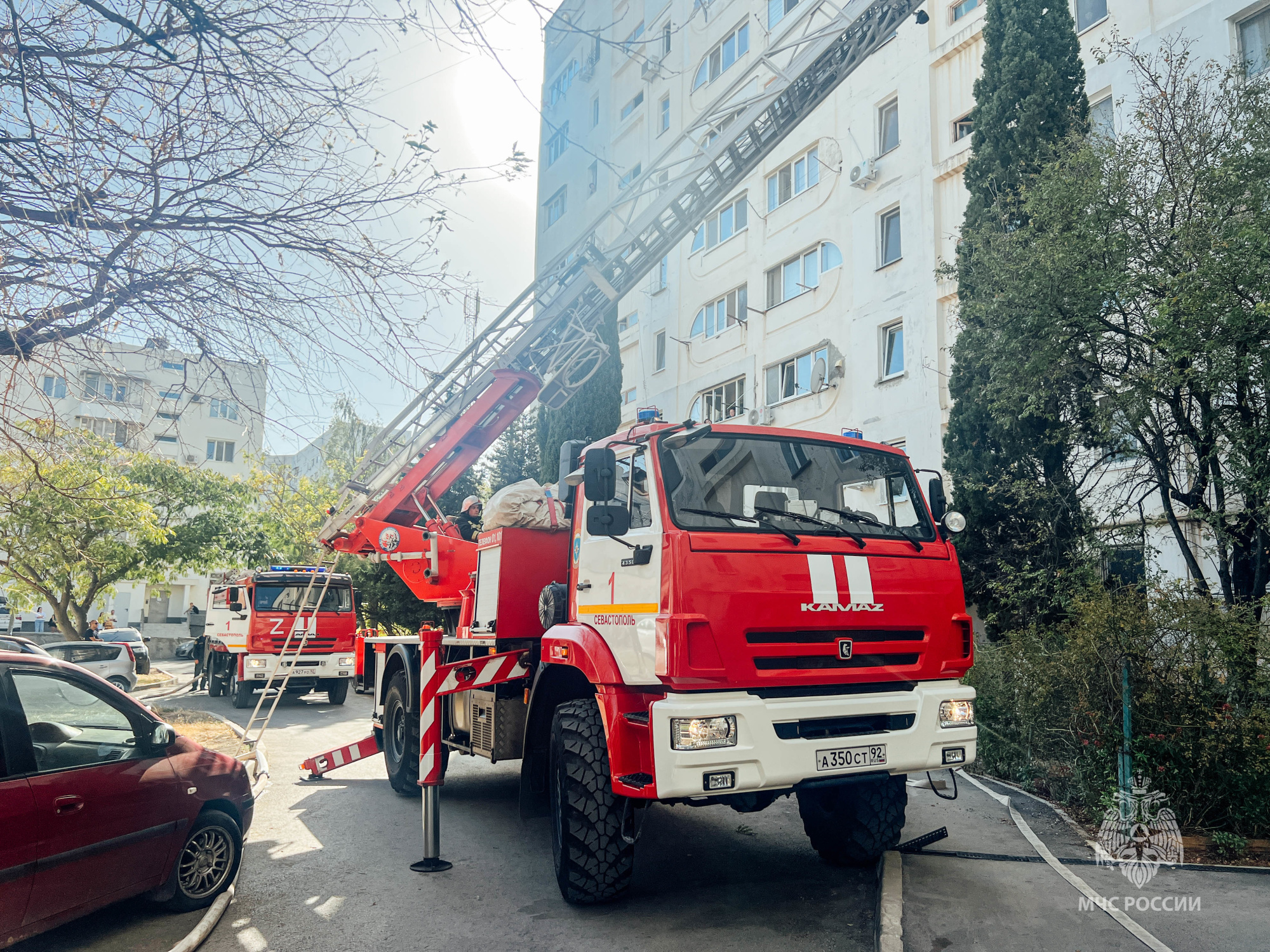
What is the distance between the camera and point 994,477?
13.2 m

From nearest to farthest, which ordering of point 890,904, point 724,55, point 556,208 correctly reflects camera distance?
1. point 890,904
2. point 724,55
3. point 556,208

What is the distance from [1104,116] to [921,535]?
1298 cm

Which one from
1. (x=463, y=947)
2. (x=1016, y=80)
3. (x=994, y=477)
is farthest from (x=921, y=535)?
(x=1016, y=80)

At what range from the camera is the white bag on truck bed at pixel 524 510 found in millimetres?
7176

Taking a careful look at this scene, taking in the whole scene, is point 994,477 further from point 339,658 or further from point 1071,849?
point 339,658

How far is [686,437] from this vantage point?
5.38 m

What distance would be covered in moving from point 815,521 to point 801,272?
56.6ft

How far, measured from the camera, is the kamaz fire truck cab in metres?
17.8

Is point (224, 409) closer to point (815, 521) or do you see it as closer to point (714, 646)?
point (714, 646)

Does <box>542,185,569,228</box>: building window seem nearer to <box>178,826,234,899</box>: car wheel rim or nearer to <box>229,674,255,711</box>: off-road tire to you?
<box>229,674,255,711</box>: off-road tire

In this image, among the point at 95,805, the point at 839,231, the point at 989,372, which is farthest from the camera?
the point at 839,231

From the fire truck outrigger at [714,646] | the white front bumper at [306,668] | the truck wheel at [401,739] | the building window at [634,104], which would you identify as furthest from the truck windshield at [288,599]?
the building window at [634,104]

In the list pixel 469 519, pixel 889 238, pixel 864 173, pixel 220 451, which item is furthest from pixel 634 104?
pixel 469 519

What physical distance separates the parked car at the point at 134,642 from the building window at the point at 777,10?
21812 mm
